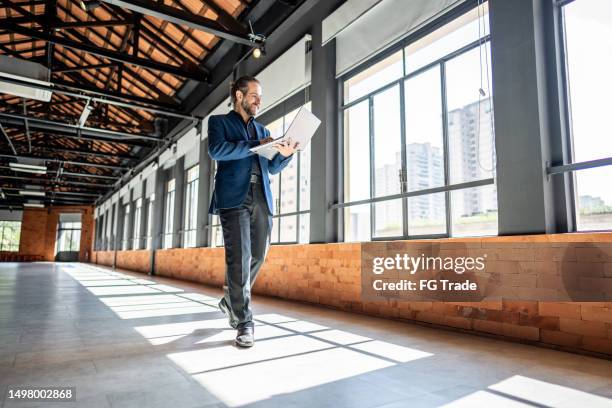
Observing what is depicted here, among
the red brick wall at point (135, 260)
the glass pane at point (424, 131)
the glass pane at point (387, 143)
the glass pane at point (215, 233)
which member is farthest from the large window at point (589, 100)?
the red brick wall at point (135, 260)

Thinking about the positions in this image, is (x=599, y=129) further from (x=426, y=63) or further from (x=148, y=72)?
(x=148, y=72)

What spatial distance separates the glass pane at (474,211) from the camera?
3.01m

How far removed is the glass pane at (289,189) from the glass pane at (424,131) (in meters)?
2.32

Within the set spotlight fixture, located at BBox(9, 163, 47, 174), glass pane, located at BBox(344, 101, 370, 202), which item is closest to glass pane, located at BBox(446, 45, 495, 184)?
glass pane, located at BBox(344, 101, 370, 202)

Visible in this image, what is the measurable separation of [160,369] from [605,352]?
7.15 feet

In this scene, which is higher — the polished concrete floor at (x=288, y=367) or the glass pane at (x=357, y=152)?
the glass pane at (x=357, y=152)

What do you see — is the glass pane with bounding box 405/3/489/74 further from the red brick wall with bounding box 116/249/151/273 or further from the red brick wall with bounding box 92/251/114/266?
the red brick wall with bounding box 92/251/114/266

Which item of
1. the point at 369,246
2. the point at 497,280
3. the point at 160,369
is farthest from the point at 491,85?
the point at 160,369

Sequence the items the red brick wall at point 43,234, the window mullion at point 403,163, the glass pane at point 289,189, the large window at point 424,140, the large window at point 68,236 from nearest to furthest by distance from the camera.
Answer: the large window at point 424,140, the window mullion at point 403,163, the glass pane at point 289,189, the red brick wall at point 43,234, the large window at point 68,236

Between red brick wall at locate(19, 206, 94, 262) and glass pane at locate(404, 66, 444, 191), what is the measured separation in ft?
87.3

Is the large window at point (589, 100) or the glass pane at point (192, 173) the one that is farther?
the glass pane at point (192, 173)

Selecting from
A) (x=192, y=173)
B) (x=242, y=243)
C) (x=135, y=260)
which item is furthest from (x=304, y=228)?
(x=135, y=260)

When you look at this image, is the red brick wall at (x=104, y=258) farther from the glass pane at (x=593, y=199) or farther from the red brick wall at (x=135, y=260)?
the glass pane at (x=593, y=199)

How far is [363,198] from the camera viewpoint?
436cm
